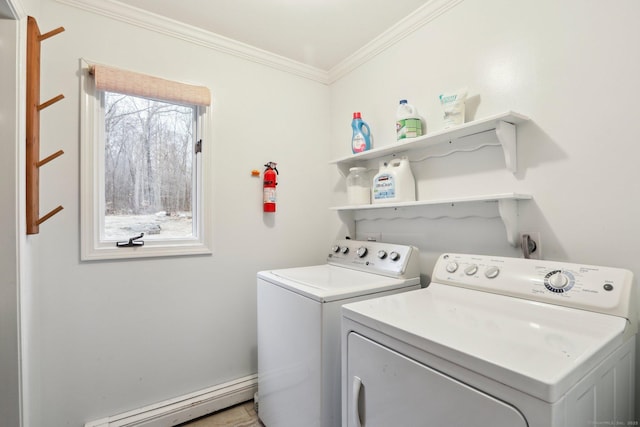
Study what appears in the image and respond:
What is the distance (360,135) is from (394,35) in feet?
2.19

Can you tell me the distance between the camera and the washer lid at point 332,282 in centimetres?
134

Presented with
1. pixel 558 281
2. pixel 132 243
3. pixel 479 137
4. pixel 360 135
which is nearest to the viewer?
pixel 558 281

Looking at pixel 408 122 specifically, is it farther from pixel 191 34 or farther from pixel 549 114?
pixel 191 34

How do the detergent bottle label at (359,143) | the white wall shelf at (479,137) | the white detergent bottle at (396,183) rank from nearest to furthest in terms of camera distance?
1. the white wall shelf at (479,137)
2. the white detergent bottle at (396,183)
3. the detergent bottle label at (359,143)

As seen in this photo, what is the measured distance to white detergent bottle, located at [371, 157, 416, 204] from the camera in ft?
5.93

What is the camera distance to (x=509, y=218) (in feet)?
4.40

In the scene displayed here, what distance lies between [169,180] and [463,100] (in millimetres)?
1821

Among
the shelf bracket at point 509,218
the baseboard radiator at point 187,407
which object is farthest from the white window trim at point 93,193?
the shelf bracket at point 509,218

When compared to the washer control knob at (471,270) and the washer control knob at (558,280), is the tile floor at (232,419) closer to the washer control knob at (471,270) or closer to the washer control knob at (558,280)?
the washer control knob at (471,270)

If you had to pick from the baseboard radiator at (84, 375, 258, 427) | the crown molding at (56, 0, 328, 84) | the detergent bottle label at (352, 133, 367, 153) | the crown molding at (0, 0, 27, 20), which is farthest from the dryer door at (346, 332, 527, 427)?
the crown molding at (56, 0, 328, 84)

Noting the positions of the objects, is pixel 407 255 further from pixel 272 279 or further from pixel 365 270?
pixel 272 279

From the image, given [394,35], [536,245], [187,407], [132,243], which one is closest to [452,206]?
[536,245]

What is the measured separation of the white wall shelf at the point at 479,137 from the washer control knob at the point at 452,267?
20.0 inches

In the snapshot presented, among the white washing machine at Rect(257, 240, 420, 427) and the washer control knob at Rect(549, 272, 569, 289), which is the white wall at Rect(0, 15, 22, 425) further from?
the washer control knob at Rect(549, 272, 569, 289)
